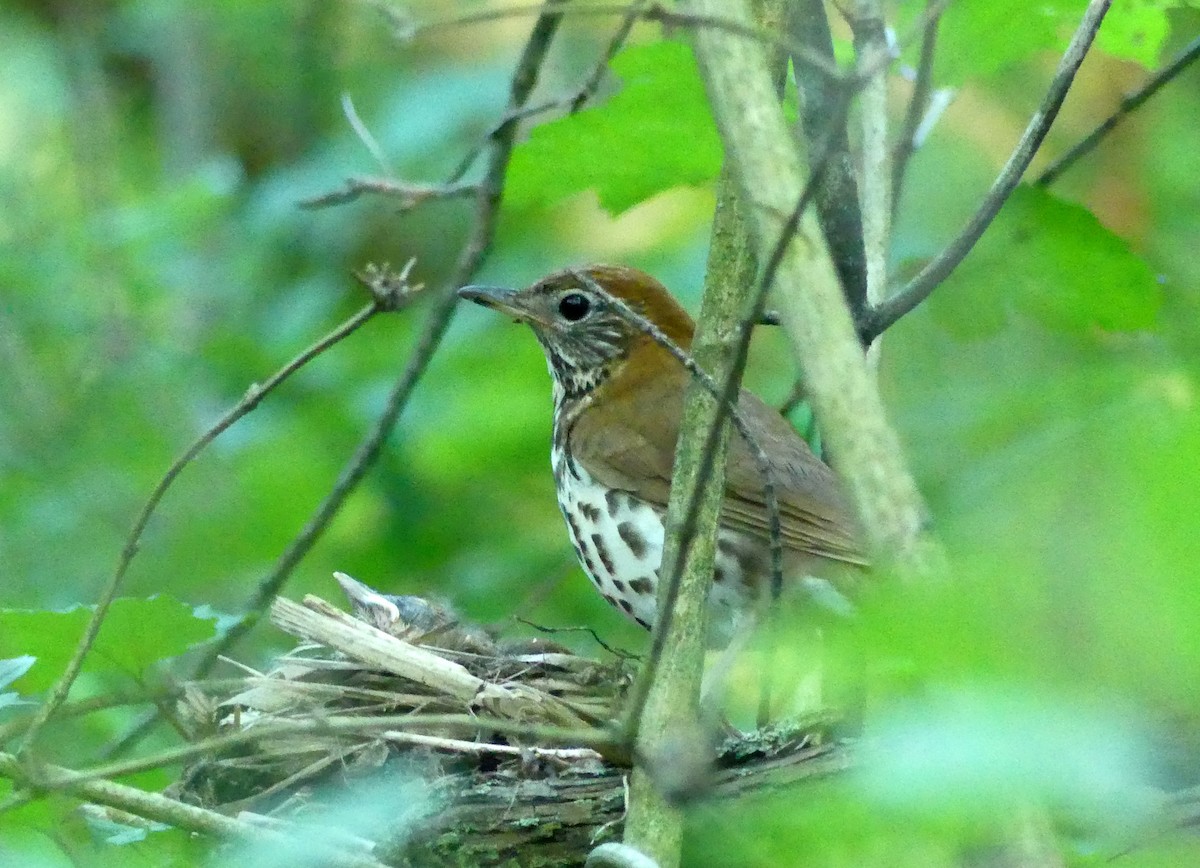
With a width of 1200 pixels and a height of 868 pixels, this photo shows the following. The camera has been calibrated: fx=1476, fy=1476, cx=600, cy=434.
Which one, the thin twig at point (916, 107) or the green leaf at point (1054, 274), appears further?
the green leaf at point (1054, 274)

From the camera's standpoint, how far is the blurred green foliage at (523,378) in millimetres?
650

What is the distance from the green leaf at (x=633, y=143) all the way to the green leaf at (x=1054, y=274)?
1.99 feet

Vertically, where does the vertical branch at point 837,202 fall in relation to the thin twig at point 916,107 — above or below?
below

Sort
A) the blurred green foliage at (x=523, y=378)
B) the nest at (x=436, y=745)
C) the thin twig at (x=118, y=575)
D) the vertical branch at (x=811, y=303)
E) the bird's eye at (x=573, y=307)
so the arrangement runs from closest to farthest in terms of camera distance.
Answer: the blurred green foliage at (x=523, y=378), the vertical branch at (x=811, y=303), the thin twig at (x=118, y=575), the nest at (x=436, y=745), the bird's eye at (x=573, y=307)

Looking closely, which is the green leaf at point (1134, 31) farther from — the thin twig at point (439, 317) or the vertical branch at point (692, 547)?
the vertical branch at point (692, 547)

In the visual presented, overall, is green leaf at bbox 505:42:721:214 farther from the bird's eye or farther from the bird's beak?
the bird's eye

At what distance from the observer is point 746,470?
11.7 ft

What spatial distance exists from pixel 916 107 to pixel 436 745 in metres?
1.47

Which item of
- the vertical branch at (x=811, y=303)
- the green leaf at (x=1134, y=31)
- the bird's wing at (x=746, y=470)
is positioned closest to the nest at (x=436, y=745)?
the bird's wing at (x=746, y=470)

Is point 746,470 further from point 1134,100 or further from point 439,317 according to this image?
point 1134,100

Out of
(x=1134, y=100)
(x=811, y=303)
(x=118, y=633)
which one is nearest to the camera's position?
(x=811, y=303)

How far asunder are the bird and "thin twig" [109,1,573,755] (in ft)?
0.62

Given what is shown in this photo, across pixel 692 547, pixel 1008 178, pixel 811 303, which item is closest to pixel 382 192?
pixel 1008 178

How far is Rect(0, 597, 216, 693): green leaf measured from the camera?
87.7 inches
